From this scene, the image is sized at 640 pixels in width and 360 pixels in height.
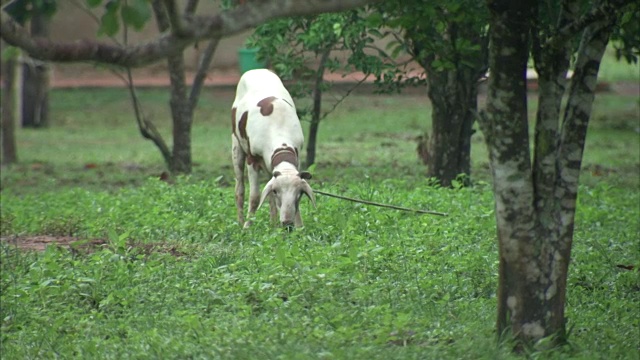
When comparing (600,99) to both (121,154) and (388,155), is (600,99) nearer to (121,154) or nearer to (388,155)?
(388,155)

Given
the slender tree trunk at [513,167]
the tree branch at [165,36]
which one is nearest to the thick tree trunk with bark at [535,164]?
the slender tree trunk at [513,167]

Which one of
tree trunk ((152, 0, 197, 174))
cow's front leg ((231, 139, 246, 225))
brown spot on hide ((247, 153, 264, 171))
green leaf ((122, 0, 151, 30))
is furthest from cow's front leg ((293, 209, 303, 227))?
green leaf ((122, 0, 151, 30))

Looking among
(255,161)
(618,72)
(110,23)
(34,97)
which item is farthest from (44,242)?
(618,72)

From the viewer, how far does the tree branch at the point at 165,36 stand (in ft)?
12.2

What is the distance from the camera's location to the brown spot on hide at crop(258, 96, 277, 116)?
975 centimetres

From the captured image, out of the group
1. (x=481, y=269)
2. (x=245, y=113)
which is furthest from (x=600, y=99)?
(x=481, y=269)

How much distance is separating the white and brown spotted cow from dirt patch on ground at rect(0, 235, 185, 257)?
993 mm

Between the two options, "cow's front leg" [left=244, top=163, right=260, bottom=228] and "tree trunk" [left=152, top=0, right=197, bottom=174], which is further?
"tree trunk" [left=152, top=0, right=197, bottom=174]

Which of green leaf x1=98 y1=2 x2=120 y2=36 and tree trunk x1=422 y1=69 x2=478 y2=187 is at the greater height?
green leaf x1=98 y1=2 x2=120 y2=36

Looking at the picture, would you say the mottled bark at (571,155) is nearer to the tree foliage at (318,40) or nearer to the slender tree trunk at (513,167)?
the slender tree trunk at (513,167)

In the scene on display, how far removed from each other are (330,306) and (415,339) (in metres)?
0.59

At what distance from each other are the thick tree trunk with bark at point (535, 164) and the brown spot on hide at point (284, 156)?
155 inches

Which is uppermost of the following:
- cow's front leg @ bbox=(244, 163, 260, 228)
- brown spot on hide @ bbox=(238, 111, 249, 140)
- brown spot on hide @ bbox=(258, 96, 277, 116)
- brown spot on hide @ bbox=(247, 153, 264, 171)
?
brown spot on hide @ bbox=(258, 96, 277, 116)

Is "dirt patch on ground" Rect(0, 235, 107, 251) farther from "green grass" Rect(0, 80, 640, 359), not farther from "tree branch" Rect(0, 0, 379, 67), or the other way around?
"tree branch" Rect(0, 0, 379, 67)
